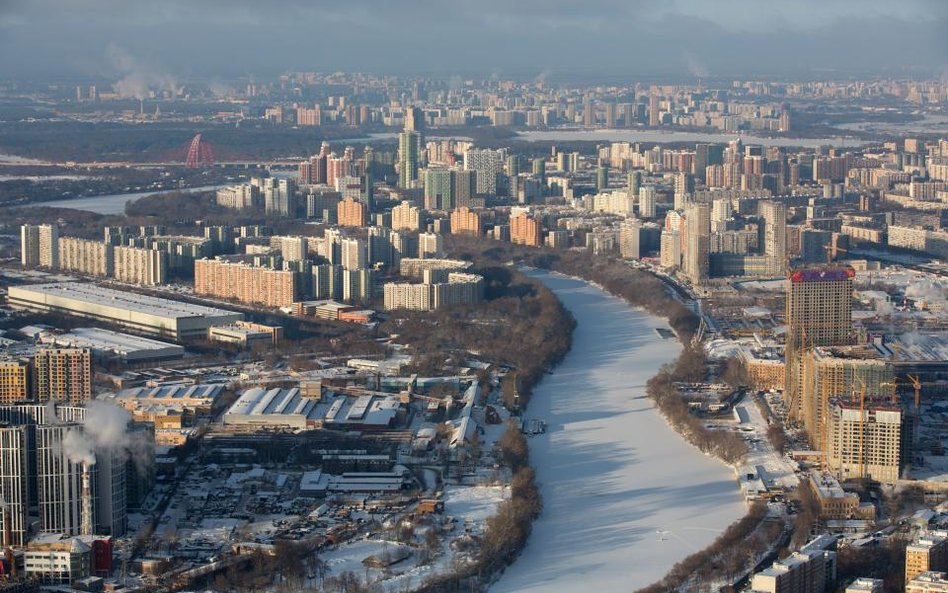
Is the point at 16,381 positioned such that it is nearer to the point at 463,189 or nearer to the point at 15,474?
the point at 15,474

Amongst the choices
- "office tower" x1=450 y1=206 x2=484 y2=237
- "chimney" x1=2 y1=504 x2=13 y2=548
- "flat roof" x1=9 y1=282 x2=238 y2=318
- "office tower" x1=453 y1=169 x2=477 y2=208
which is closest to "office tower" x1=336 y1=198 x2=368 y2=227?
"office tower" x1=450 y1=206 x2=484 y2=237

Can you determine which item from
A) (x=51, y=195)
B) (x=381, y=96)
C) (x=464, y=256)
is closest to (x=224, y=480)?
(x=464, y=256)

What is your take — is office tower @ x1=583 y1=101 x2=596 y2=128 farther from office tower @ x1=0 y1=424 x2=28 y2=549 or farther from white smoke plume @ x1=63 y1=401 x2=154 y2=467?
office tower @ x1=0 y1=424 x2=28 y2=549

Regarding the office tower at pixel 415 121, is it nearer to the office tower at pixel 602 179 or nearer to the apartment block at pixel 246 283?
the office tower at pixel 602 179

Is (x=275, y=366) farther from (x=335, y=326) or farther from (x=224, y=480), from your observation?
(x=224, y=480)

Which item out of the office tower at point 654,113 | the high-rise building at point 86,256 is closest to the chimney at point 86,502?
the high-rise building at point 86,256

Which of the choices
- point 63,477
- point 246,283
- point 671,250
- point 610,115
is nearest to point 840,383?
point 63,477

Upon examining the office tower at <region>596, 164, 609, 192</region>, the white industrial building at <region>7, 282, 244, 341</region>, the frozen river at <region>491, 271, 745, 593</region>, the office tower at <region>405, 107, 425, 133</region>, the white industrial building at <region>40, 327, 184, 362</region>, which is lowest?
the frozen river at <region>491, 271, 745, 593</region>
